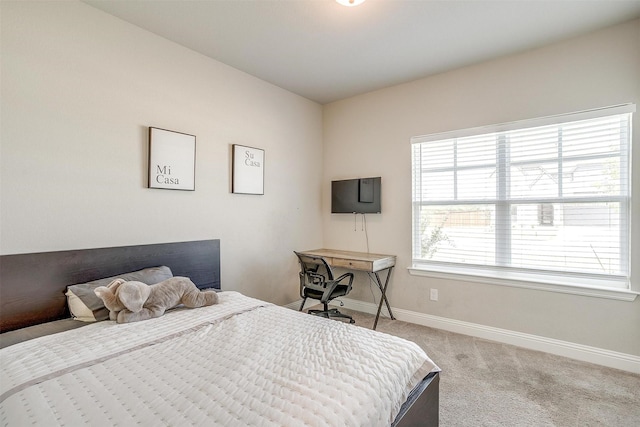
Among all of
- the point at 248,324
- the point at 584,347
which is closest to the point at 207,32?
the point at 248,324

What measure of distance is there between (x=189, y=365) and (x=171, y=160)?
70.1 inches

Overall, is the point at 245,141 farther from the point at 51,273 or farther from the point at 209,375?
the point at 209,375

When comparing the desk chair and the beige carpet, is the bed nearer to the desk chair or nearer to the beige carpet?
the beige carpet

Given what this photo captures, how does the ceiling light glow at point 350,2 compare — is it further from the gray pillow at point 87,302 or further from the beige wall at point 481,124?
the gray pillow at point 87,302

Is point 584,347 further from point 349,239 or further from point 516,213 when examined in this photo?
point 349,239

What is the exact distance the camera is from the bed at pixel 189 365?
1.00 meters

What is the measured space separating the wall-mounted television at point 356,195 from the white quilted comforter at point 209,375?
209 cm

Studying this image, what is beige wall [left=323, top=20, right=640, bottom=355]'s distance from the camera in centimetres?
239

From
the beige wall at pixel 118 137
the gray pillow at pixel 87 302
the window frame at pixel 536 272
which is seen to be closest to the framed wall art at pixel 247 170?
the beige wall at pixel 118 137

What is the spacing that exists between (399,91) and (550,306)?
2.59m

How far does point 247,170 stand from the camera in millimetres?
3164

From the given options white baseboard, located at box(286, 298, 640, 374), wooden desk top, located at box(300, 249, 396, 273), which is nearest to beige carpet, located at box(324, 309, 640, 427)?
white baseboard, located at box(286, 298, 640, 374)

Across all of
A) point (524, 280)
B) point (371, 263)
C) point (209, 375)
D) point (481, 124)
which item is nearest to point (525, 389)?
point (524, 280)

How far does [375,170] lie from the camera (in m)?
3.68
